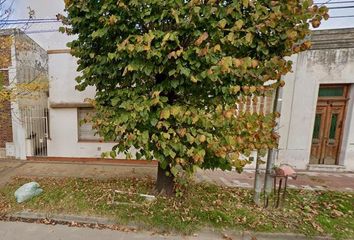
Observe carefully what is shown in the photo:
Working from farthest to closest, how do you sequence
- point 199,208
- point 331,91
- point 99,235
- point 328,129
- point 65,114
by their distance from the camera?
point 65,114 < point 328,129 < point 331,91 < point 199,208 < point 99,235

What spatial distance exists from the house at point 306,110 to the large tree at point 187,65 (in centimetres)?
403

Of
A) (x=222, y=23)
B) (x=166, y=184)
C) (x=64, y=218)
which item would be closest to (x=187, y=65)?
(x=222, y=23)

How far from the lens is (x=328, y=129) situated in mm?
7555

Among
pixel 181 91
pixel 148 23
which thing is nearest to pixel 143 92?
pixel 181 91

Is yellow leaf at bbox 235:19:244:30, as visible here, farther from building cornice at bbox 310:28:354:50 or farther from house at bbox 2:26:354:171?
building cornice at bbox 310:28:354:50

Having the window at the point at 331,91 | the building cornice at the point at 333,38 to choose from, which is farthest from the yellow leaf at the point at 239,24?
the window at the point at 331,91

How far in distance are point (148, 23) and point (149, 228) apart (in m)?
3.31

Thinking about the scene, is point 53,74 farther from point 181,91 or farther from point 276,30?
point 276,30

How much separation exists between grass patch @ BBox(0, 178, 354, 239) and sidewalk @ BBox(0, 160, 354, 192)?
758mm

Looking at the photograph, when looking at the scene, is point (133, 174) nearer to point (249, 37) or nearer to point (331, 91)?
point (249, 37)

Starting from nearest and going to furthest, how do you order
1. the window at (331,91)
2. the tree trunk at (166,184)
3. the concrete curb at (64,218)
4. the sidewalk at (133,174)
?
the concrete curb at (64,218) → the tree trunk at (166,184) → the sidewalk at (133,174) → the window at (331,91)

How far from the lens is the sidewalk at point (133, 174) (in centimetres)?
608

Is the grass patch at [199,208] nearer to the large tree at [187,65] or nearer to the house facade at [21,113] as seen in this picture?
the large tree at [187,65]

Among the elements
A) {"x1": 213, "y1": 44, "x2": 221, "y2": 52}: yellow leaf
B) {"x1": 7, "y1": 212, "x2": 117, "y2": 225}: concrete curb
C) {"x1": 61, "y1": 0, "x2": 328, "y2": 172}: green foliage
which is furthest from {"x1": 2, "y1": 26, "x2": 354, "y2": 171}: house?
{"x1": 213, "y1": 44, "x2": 221, "y2": 52}: yellow leaf
